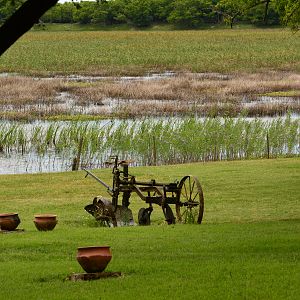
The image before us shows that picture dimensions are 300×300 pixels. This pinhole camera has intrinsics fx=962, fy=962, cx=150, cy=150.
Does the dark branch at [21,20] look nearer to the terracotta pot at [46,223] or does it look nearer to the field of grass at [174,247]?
the field of grass at [174,247]

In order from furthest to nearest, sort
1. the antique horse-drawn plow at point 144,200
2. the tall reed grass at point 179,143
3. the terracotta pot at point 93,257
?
the tall reed grass at point 179,143, the antique horse-drawn plow at point 144,200, the terracotta pot at point 93,257

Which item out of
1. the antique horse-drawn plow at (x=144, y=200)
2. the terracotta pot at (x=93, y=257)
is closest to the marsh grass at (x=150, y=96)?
Result: the antique horse-drawn plow at (x=144, y=200)

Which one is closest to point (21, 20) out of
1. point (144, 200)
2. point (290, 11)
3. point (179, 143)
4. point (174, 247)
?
point (174, 247)

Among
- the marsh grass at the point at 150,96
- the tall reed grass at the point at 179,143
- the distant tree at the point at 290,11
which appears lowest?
the marsh grass at the point at 150,96

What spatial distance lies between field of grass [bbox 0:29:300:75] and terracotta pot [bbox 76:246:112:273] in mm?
64367

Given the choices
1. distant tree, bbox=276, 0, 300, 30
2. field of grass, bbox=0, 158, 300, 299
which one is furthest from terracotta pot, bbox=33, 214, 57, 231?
distant tree, bbox=276, 0, 300, 30

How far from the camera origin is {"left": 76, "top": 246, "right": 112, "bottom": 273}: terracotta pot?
12312 mm

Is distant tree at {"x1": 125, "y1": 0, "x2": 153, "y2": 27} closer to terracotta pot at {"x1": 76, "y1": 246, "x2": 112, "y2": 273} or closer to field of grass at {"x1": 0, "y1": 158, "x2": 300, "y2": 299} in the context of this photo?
field of grass at {"x1": 0, "y1": 158, "x2": 300, "y2": 299}

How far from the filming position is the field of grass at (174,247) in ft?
38.5

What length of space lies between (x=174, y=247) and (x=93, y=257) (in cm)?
322

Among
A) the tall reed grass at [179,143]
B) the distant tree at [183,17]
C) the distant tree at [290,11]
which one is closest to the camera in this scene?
the distant tree at [290,11]

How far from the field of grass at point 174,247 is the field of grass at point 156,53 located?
51744 millimetres

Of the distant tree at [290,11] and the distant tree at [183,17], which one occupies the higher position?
the distant tree at [290,11]

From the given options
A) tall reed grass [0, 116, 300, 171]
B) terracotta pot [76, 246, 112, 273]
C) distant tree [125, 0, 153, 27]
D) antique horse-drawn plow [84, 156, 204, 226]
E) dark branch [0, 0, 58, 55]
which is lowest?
distant tree [125, 0, 153, 27]
